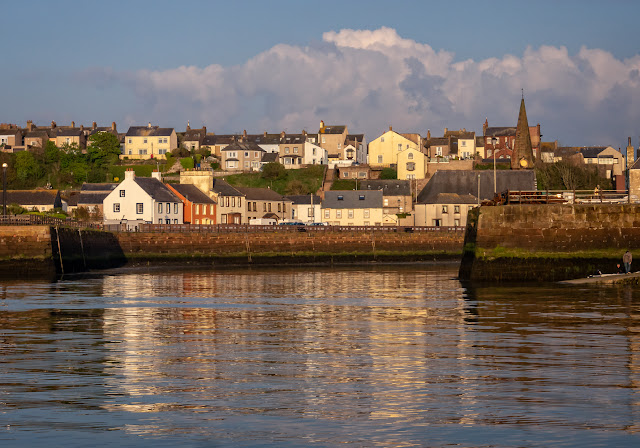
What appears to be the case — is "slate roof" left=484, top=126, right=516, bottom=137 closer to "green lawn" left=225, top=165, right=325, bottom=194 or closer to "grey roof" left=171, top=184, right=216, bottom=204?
"green lawn" left=225, top=165, right=325, bottom=194

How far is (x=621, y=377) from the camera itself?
1652 cm

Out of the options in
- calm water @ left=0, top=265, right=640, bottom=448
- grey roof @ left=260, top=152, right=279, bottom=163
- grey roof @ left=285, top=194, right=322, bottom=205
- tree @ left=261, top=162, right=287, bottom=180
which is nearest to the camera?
calm water @ left=0, top=265, right=640, bottom=448

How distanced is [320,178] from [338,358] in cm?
12767

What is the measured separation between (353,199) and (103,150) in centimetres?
5864

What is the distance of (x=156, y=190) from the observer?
99812mm

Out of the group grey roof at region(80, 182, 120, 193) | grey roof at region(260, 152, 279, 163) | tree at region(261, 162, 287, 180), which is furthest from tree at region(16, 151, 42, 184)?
grey roof at region(260, 152, 279, 163)

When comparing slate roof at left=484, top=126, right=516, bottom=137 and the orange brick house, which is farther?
slate roof at left=484, top=126, right=516, bottom=137

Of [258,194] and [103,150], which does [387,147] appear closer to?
[258,194]

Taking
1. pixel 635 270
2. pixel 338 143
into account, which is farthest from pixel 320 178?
pixel 635 270

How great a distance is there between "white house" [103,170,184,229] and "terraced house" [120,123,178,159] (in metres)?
70.7

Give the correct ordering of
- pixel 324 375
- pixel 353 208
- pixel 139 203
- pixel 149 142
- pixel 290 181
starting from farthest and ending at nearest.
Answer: pixel 149 142 < pixel 290 181 < pixel 353 208 < pixel 139 203 < pixel 324 375

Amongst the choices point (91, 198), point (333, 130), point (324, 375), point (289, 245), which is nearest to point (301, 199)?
point (91, 198)

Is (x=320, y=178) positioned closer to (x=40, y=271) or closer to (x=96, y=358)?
(x=40, y=271)

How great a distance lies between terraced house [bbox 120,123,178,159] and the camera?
17050 cm
